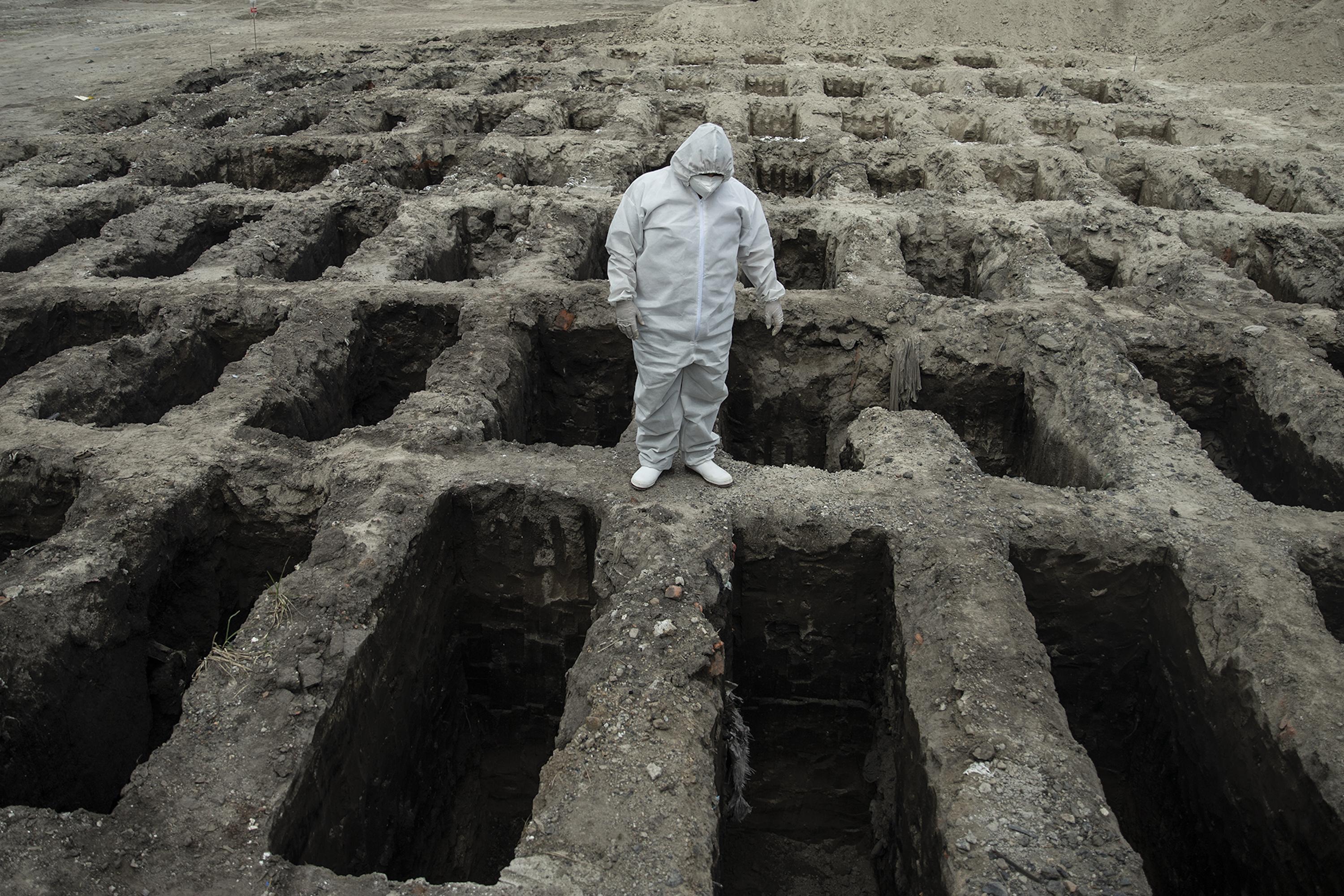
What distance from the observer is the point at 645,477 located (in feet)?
14.5

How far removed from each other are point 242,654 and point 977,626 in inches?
114

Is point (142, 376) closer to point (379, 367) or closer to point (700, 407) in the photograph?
point (379, 367)

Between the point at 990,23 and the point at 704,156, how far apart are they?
50.8ft

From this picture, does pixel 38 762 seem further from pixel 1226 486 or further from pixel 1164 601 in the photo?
pixel 1226 486

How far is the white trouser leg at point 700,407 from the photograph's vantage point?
4102 mm

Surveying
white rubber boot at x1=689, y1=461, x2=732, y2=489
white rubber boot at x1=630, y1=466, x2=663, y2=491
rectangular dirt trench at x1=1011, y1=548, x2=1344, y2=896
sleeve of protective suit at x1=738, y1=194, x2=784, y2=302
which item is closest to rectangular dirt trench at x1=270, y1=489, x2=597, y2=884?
white rubber boot at x1=630, y1=466, x2=663, y2=491

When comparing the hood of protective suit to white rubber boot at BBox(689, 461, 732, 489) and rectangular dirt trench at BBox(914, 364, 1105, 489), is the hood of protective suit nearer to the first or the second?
white rubber boot at BBox(689, 461, 732, 489)

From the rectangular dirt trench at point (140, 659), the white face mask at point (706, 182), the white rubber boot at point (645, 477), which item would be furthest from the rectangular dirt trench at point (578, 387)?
the white face mask at point (706, 182)

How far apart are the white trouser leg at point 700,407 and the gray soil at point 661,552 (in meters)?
0.18

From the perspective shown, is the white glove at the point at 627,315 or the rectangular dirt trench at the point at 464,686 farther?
the white glove at the point at 627,315

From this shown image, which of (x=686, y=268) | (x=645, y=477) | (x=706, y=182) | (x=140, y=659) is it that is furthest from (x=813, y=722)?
(x=140, y=659)

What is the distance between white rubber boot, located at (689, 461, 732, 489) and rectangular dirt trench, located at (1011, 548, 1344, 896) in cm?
140

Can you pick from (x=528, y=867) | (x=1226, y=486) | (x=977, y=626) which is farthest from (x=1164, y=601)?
(x=528, y=867)

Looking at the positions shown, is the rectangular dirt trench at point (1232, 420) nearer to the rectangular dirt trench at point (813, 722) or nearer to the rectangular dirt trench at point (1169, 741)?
the rectangular dirt trench at point (1169, 741)
